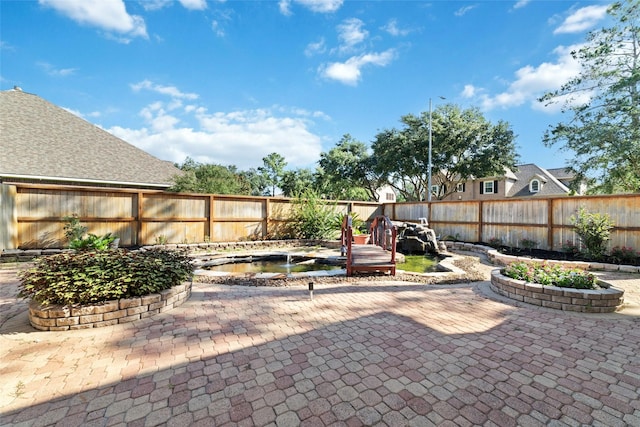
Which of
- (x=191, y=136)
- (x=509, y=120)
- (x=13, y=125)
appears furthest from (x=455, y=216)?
(x=191, y=136)

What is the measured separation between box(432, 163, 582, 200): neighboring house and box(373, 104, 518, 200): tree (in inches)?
105

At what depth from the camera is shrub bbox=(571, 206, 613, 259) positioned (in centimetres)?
667

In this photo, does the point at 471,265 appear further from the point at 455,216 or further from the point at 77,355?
the point at 77,355

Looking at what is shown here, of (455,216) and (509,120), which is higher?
(509,120)

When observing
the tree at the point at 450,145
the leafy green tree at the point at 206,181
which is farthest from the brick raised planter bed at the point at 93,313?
the tree at the point at 450,145

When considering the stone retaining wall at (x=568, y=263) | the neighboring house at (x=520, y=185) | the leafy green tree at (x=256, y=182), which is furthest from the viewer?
the leafy green tree at (x=256, y=182)

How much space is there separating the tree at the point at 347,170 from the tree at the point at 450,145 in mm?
2522

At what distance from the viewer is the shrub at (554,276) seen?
388cm

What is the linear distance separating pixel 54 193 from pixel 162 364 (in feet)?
26.9

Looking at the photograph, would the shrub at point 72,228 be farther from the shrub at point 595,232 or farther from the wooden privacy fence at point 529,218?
the shrub at point 595,232

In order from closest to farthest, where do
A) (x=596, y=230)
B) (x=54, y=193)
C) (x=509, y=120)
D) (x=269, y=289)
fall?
(x=269, y=289)
(x=596, y=230)
(x=54, y=193)
(x=509, y=120)

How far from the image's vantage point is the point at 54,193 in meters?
7.60

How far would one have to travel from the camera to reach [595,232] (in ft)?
22.0

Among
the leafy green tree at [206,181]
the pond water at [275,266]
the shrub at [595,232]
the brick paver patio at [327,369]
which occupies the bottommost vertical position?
the pond water at [275,266]
